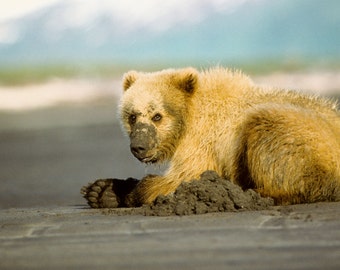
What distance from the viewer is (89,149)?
1936 cm

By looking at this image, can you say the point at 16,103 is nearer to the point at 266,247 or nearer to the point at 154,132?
the point at 154,132

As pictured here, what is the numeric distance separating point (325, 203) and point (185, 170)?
136cm

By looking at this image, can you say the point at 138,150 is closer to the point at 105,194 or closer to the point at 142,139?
the point at 142,139

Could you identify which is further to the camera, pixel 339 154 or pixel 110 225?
pixel 339 154

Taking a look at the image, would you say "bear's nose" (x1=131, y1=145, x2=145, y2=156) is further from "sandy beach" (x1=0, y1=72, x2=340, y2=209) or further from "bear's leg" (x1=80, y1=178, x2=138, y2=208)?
"sandy beach" (x1=0, y1=72, x2=340, y2=209)

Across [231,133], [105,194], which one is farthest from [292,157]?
[105,194]

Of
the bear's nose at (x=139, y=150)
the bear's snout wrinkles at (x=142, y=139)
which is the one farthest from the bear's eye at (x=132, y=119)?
the bear's nose at (x=139, y=150)

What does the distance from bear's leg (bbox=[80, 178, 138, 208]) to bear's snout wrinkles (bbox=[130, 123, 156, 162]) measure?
41 cm

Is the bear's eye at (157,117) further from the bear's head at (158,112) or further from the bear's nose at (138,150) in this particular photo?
the bear's nose at (138,150)

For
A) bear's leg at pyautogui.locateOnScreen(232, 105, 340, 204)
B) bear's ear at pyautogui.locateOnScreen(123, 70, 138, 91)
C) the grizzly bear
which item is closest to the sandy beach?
bear's ear at pyautogui.locateOnScreen(123, 70, 138, 91)

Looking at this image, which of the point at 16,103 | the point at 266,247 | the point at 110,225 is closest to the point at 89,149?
the point at 16,103

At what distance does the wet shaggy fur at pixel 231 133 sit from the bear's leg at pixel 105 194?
0.42 feet

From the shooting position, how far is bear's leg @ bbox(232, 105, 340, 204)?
331 inches

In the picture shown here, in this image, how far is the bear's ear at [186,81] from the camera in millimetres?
9305
